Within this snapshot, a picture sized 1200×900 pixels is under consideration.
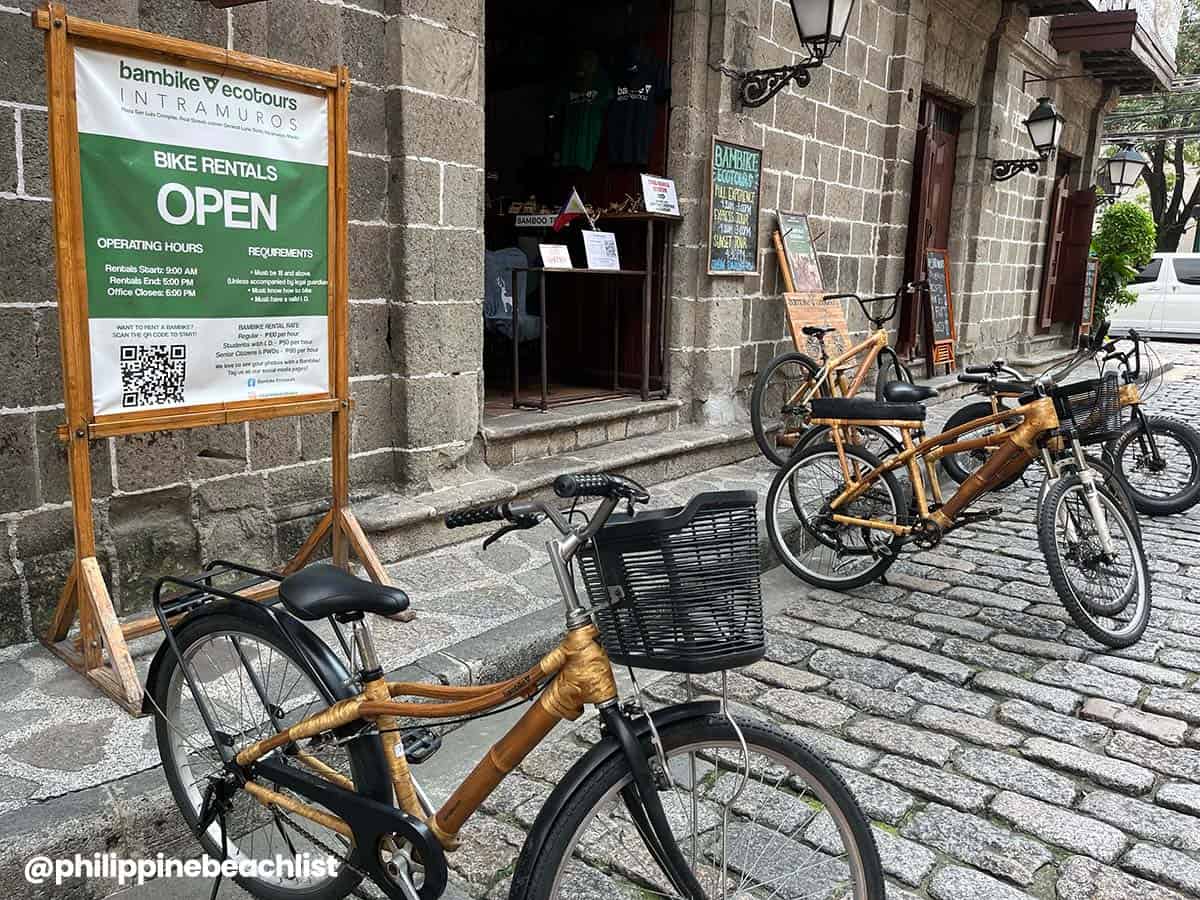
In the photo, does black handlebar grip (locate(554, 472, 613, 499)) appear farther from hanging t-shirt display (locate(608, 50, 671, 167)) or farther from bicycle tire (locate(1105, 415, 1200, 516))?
bicycle tire (locate(1105, 415, 1200, 516))

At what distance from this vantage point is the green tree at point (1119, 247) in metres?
15.3

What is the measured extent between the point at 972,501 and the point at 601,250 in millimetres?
2753

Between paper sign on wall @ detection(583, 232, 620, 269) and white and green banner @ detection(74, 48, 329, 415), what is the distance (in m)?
2.77

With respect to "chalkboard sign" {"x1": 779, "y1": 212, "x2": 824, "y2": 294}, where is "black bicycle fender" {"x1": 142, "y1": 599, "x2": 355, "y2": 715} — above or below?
below

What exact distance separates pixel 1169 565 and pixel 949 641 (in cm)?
186

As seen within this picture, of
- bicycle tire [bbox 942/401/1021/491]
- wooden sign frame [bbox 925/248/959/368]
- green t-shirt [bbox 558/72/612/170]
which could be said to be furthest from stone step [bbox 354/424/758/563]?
wooden sign frame [bbox 925/248/959/368]

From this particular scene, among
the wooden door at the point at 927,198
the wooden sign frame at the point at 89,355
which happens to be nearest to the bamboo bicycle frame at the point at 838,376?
the wooden door at the point at 927,198

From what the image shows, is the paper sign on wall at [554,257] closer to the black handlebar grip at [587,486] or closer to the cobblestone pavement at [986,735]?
the cobblestone pavement at [986,735]

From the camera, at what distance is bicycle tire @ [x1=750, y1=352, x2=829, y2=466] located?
6527mm

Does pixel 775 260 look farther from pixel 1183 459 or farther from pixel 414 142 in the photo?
pixel 414 142

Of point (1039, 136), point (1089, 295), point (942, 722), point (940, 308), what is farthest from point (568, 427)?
point (1089, 295)

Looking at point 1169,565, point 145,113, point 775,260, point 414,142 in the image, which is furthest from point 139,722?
point 775,260

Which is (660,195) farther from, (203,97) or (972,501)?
(203,97)

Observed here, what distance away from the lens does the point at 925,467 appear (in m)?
4.52
